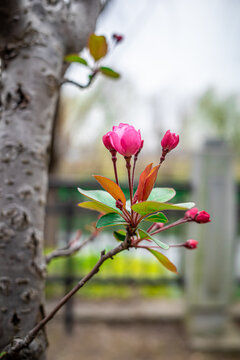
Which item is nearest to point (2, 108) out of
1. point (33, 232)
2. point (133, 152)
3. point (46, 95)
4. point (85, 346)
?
point (46, 95)

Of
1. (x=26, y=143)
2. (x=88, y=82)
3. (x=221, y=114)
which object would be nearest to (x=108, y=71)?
(x=88, y=82)

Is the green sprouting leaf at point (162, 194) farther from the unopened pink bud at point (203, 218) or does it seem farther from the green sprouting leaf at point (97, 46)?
the green sprouting leaf at point (97, 46)

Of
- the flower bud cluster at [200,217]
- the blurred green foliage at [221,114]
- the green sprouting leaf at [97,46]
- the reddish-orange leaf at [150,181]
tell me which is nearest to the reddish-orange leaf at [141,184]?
the reddish-orange leaf at [150,181]

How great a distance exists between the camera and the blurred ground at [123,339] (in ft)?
8.34

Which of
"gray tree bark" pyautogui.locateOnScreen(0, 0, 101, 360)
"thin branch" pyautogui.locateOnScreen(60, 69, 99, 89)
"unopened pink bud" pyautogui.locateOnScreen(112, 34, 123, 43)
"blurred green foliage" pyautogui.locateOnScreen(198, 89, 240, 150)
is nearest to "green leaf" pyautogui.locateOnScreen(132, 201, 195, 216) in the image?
"gray tree bark" pyautogui.locateOnScreen(0, 0, 101, 360)

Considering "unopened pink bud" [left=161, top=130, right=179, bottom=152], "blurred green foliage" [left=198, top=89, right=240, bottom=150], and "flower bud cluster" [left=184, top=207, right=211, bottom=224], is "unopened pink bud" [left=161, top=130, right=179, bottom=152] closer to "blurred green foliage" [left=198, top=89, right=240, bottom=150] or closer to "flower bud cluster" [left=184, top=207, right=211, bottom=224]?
"flower bud cluster" [left=184, top=207, right=211, bottom=224]

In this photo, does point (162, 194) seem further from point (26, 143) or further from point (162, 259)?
point (26, 143)

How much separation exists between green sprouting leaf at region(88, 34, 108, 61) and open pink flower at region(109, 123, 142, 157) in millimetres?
410

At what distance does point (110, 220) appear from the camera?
505 mm

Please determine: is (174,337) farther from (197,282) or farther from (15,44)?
(15,44)

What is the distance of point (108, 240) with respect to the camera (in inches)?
145

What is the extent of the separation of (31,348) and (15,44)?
730 millimetres

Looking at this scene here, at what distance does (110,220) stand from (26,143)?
352 millimetres

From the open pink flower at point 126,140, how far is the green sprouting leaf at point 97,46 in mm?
410
